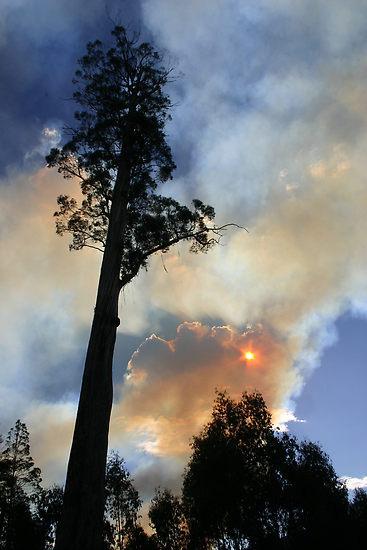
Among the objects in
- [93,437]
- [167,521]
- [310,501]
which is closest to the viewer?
[93,437]

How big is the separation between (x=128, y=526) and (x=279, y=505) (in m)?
30.2

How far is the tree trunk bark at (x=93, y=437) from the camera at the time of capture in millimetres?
6418

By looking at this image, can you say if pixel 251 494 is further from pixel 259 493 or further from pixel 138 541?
pixel 138 541

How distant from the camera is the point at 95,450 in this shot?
23.4ft

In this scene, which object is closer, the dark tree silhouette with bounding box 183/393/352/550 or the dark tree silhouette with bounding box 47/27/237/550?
the dark tree silhouette with bounding box 47/27/237/550

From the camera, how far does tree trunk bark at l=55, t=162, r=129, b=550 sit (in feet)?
21.1

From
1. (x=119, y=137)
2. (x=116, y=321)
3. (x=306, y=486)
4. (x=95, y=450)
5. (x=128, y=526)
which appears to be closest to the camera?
(x=95, y=450)

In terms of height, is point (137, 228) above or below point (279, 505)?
above

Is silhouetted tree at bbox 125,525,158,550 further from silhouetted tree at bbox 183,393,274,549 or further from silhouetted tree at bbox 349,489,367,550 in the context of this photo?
silhouetted tree at bbox 349,489,367,550

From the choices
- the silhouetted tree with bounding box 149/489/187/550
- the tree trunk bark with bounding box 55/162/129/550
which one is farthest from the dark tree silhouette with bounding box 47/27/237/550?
the silhouetted tree with bounding box 149/489/187/550

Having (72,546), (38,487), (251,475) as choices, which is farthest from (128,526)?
(72,546)

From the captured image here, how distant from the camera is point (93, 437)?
7250 mm

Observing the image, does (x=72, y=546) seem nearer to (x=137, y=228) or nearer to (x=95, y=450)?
(x=95, y=450)

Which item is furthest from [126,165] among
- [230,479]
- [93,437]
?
[230,479]
